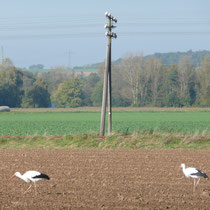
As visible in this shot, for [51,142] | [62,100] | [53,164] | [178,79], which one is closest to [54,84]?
[62,100]

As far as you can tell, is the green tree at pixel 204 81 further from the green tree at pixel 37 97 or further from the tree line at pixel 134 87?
the green tree at pixel 37 97

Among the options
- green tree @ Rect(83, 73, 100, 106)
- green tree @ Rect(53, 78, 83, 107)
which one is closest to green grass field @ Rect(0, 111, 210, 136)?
green tree @ Rect(53, 78, 83, 107)

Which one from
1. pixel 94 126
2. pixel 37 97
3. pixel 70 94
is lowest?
pixel 94 126

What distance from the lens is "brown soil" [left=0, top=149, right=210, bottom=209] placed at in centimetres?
1300

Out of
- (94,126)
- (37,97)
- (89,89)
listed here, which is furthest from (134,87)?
(94,126)

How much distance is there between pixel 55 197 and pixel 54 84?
119 metres

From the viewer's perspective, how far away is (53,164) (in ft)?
64.5

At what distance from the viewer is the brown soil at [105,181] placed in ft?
42.7

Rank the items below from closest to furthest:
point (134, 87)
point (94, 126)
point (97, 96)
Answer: point (94, 126) < point (134, 87) < point (97, 96)

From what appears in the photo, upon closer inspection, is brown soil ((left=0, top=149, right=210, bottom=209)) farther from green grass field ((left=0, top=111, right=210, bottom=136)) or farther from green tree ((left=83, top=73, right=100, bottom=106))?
green tree ((left=83, top=73, right=100, bottom=106))

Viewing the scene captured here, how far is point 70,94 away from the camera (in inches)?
4326

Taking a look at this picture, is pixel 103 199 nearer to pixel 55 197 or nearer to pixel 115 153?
pixel 55 197

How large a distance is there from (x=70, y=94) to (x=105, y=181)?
94.2 m

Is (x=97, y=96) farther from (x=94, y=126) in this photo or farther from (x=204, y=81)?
(x=94, y=126)
